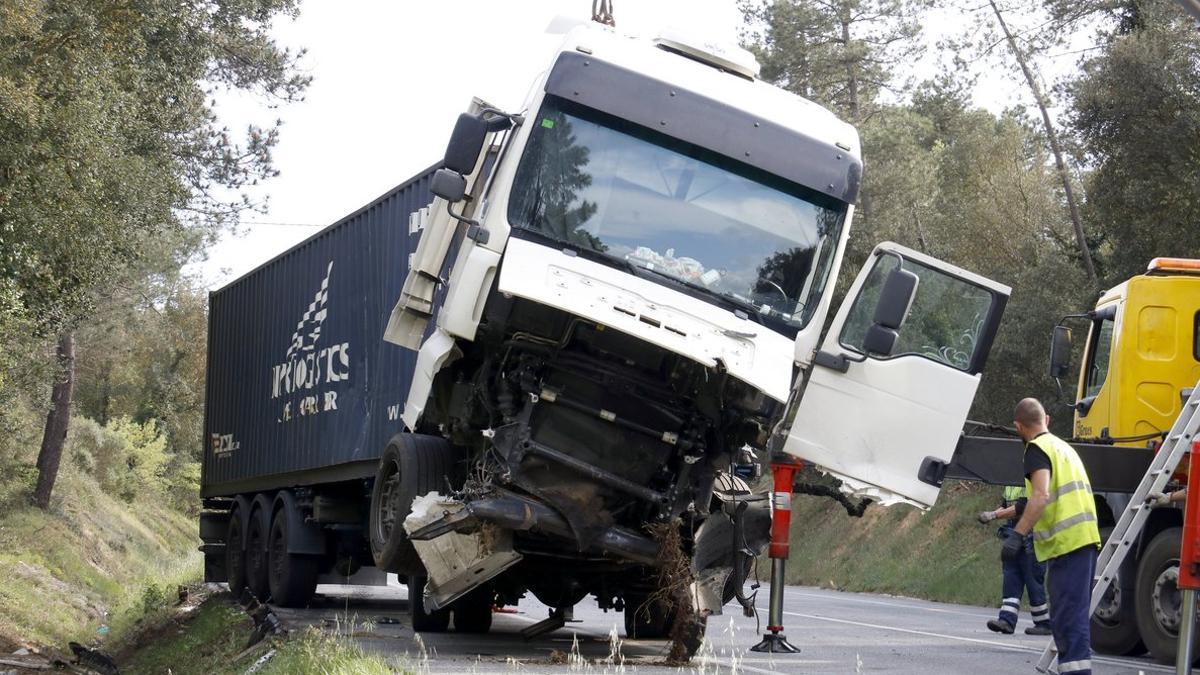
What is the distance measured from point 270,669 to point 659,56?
4.56 metres

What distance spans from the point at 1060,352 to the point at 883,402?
357 cm

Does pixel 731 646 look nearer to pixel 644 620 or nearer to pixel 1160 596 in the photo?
pixel 644 620

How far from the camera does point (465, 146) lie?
29.8ft

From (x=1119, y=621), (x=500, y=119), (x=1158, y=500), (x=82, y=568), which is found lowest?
(x=82, y=568)

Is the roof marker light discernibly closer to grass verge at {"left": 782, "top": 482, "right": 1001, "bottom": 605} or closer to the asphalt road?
the asphalt road

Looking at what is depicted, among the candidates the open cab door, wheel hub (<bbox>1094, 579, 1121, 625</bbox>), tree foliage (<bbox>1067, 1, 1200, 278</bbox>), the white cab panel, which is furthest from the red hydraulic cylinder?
tree foliage (<bbox>1067, 1, 1200, 278</bbox>)

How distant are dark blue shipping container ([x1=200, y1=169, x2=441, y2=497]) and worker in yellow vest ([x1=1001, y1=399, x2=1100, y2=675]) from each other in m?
5.51

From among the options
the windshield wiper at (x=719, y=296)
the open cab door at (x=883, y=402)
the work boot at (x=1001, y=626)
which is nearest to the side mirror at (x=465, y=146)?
the windshield wiper at (x=719, y=296)

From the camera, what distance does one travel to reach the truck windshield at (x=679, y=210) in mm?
8836

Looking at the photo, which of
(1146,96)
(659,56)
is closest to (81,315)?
(659,56)

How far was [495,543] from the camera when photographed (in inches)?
362

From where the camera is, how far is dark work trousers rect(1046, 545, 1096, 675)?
7.72 m

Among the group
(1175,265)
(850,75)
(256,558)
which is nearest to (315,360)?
(256,558)

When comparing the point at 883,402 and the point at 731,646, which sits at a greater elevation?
the point at 883,402
